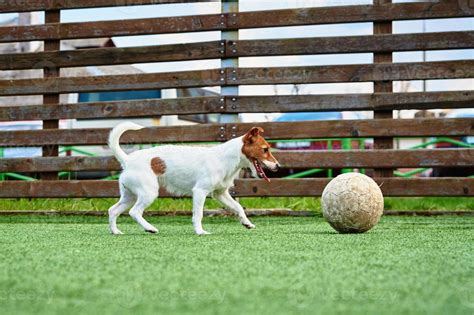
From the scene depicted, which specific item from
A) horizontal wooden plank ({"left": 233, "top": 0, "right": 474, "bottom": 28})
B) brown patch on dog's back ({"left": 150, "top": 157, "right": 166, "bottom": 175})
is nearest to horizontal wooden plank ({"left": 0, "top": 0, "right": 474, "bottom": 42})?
horizontal wooden plank ({"left": 233, "top": 0, "right": 474, "bottom": 28})

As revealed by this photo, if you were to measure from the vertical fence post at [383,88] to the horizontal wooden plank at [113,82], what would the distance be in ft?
5.13

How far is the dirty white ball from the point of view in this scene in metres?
4.74

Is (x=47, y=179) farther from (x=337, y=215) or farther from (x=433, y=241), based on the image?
(x=433, y=241)

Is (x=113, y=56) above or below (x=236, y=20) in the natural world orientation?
below

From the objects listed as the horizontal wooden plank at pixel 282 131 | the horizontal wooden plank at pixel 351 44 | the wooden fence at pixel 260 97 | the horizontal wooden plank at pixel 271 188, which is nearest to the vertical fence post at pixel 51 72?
the wooden fence at pixel 260 97

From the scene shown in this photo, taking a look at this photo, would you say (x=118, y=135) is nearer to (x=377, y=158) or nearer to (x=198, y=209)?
(x=198, y=209)

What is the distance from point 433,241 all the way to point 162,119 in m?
8.66

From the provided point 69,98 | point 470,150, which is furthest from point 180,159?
point 69,98

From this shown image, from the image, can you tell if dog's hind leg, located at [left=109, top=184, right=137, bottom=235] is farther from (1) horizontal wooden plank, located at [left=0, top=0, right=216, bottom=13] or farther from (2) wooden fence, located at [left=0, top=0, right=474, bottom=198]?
(1) horizontal wooden plank, located at [left=0, top=0, right=216, bottom=13]

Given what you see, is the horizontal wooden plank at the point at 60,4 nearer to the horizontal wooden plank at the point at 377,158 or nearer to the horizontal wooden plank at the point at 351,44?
the horizontal wooden plank at the point at 351,44

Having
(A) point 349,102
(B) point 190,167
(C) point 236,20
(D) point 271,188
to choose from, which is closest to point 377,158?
(A) point 349,102

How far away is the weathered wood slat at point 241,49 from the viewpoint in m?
6.88

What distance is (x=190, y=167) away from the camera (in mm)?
5168

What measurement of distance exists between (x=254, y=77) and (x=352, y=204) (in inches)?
107
